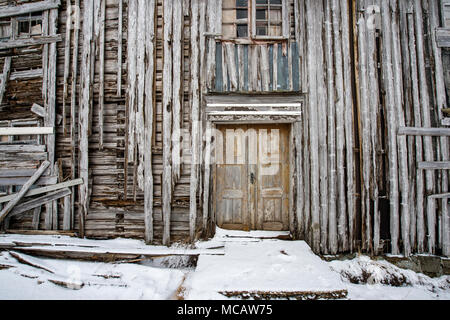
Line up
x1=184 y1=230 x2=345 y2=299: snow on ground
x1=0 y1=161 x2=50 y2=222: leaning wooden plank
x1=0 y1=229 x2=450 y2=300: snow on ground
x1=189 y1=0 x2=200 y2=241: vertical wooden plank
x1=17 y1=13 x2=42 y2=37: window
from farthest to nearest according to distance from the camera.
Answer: x1=17 y1=13 x2=42 y2=37: window < x1=0 y1=161 x2=50 y2=222: leaning wooden plank < x1=189 y1=0 x2=200 y2=241: vertical wooden plank < x1=0 y1=229 x2=450 y2=300: snow on ground < x1=184 y1=230 x2=345 y2=299: snow on ground

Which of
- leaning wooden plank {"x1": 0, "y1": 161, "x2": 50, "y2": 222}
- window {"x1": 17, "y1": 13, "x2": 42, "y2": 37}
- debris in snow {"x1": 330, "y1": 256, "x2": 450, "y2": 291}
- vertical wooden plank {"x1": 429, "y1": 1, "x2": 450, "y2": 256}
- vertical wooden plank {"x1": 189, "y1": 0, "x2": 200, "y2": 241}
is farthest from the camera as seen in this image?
window {"x1": 17, "y1": 13, "x2": 42, "y2": 37}

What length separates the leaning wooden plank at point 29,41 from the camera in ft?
16.1

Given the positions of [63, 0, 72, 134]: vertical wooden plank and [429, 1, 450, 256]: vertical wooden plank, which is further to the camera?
[63, 0, 72, 134]: vertical wooden plank

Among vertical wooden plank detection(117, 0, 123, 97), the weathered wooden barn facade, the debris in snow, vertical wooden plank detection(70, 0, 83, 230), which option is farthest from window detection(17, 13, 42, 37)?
the debris in snow

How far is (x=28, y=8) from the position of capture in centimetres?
504

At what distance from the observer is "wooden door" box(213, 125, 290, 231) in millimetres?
4859

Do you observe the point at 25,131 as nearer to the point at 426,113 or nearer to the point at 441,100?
the point at 426,113

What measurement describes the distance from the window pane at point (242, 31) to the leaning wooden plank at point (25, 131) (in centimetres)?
443

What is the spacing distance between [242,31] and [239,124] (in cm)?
194

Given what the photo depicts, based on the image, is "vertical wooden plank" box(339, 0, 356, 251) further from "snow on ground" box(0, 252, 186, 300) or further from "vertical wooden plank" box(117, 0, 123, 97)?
"vertical wooden plank" box(117, 0, 123, 97)

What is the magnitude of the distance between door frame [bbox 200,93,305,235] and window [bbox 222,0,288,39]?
1.36m

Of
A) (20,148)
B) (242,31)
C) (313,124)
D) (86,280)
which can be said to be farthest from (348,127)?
(20,148)

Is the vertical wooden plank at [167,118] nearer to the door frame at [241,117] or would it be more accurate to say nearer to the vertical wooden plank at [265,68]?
the door frame at [241,117]
